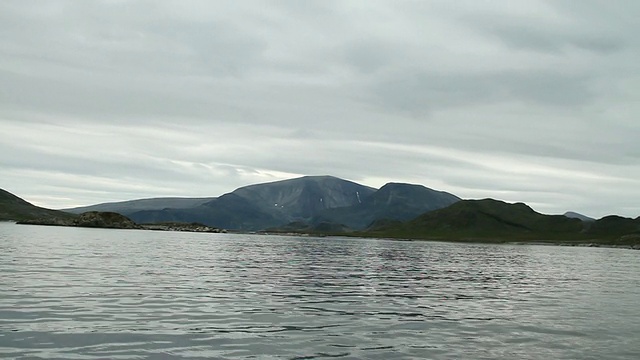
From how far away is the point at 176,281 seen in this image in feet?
160

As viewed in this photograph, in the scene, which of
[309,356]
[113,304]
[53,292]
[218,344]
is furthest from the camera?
[53,292]

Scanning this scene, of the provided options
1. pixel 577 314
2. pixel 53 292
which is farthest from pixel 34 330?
pixel 577 314

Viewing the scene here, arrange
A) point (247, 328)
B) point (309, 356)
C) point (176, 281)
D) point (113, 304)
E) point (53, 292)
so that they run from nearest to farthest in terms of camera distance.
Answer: point (309, 356)
point (247, 328)
point (113, 304)
point (53, 292)
point (176, 281)

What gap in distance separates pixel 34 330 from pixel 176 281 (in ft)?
78.8

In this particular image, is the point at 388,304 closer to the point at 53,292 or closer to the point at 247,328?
the point at 247,328

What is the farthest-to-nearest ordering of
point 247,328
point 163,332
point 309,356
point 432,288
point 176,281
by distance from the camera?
point 432,288 → point 176,281 → point 247,328 → point 163,332 → point 309,356

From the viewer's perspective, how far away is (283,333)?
26.9 metres

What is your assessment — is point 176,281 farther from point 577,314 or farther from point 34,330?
point 577,314

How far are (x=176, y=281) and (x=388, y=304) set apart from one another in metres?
20.3

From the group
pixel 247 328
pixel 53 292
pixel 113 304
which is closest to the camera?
pixel 247 328

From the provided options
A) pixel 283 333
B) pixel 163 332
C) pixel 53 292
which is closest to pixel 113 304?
pixel 53 292

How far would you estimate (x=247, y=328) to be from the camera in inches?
1093

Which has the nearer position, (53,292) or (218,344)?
(218,344)

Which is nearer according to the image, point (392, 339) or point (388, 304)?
point (392, 339)
